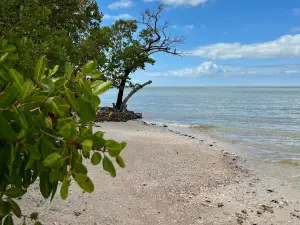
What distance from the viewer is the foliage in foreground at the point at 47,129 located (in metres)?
1.19

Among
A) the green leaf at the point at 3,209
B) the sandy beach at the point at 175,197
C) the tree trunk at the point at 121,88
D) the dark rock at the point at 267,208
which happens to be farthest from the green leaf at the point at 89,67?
the tree trunk at the point at 121,88

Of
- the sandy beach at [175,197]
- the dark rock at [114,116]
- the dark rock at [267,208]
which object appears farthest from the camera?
the dark rock at [114,116]

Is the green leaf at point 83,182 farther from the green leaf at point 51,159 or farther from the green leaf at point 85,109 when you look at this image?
the green leaf at point 85,109

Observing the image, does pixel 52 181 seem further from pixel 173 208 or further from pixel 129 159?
pixel 129 159

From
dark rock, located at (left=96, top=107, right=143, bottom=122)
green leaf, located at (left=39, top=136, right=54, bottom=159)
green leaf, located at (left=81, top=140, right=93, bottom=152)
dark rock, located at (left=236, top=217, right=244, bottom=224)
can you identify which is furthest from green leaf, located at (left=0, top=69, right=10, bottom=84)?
dark rock, located at (left=96, top=107, right=143, bottom=122)

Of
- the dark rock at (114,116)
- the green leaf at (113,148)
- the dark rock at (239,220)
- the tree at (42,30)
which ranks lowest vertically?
the dark rock at (239,220)

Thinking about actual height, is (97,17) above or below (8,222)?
above

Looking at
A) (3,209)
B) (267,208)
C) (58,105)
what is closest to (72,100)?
(58,105)

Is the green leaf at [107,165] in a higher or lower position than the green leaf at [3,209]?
higher

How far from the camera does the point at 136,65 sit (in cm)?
2433

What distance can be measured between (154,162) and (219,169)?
202cm

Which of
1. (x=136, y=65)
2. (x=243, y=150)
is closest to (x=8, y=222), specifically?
(x=243, y=150)

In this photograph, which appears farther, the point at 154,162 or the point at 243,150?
the point at 243,150

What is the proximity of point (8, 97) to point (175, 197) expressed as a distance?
666cm
